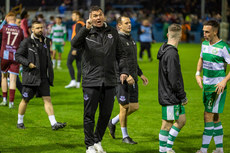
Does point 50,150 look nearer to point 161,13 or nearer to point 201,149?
point 201,149

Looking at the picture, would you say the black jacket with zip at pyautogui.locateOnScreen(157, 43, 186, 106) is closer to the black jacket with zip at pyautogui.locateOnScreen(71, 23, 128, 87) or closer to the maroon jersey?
the black jacket with zip at pyautogui.locateOnScreen(71, 23, 128, 87)

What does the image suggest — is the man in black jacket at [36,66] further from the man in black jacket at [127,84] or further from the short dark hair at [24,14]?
the short dark hair at [24,14]

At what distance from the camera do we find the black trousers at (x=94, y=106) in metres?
6.32

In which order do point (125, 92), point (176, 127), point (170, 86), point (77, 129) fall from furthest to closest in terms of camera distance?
point (77, 129)
point (125, 92)
point (176, 127)
point (170, 86)

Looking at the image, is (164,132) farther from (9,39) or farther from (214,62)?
(9,39)

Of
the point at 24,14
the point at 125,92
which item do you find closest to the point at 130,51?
the point at 125,92

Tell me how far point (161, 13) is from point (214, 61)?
115ft

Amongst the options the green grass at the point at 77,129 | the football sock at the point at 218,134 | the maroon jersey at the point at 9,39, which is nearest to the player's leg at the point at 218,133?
the football sock at the point at 218,134

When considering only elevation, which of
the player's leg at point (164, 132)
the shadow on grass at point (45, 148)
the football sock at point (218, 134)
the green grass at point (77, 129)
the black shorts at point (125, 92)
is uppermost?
the black shorts at point (125, 92)

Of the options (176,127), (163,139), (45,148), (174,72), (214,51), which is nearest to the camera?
(174,72)

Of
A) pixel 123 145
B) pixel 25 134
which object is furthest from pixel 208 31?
pixel 25 134

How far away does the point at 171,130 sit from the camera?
631cm

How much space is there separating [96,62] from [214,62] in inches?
68.1

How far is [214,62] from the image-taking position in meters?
6.52
